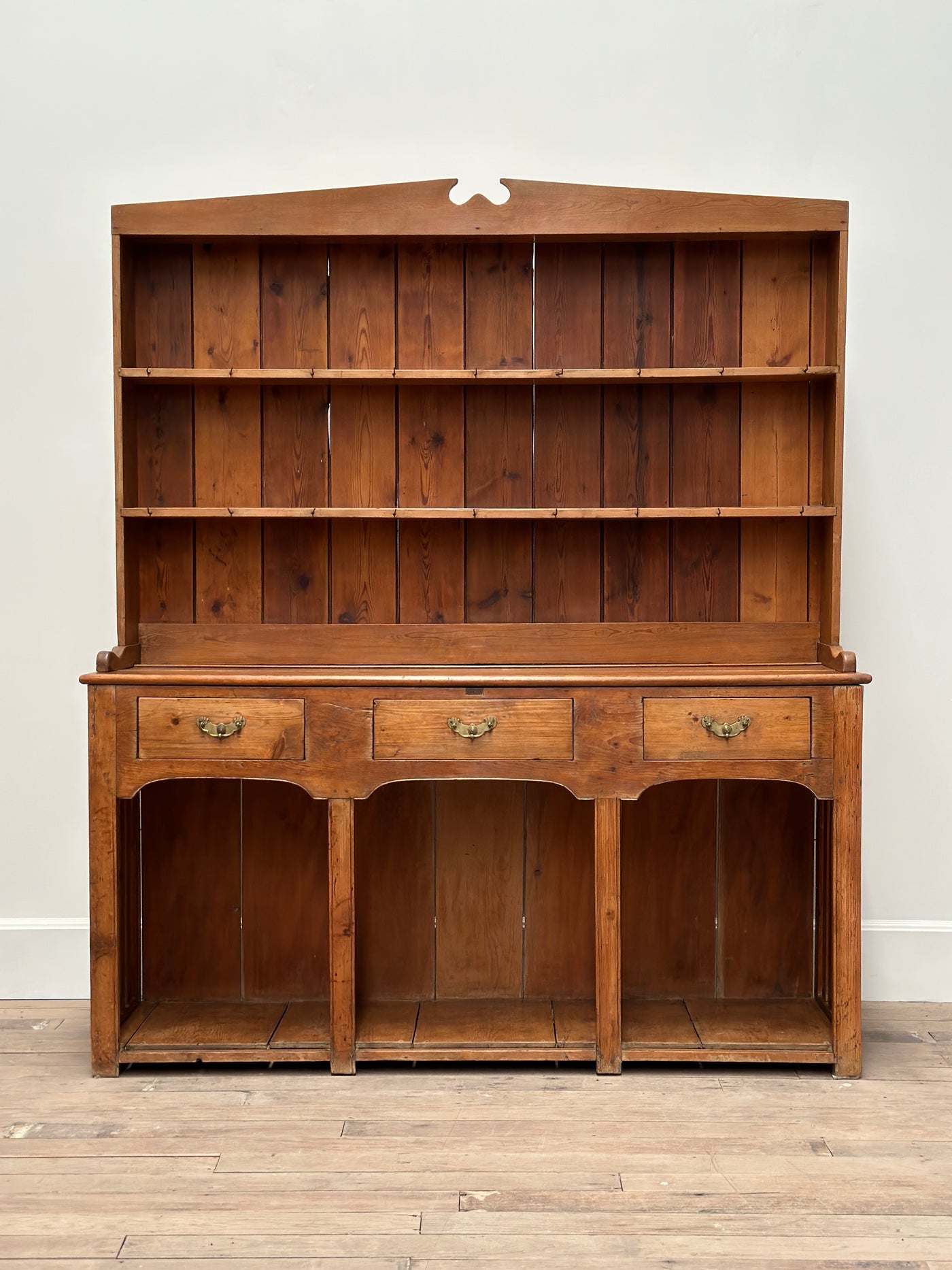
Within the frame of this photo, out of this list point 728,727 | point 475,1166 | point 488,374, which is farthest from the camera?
point 488,374

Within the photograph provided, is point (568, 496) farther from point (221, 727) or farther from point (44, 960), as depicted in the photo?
point (44, 960)

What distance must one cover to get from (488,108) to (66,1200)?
270cm

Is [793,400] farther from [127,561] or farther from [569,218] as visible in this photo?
[127,561]

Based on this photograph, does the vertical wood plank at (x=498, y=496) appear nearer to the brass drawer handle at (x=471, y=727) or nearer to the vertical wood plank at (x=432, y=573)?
the vertical wood plank at (x=432, y=573)

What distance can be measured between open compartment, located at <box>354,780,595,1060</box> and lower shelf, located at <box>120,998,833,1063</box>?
63mm

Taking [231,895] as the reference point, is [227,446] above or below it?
above

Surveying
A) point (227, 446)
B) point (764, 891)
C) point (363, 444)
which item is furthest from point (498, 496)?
point (764, 891)

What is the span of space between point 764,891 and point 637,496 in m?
1.07

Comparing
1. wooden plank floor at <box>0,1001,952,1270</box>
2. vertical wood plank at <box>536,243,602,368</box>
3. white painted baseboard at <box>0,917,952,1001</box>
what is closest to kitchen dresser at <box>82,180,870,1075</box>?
vertical wood plank at <box>536,243,602,368</box>

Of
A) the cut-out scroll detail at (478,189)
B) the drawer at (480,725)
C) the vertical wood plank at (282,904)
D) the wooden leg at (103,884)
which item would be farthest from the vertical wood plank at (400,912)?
the cut-out scroll detail at (478,189)

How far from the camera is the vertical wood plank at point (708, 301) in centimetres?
276

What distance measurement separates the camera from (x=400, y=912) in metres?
2.86

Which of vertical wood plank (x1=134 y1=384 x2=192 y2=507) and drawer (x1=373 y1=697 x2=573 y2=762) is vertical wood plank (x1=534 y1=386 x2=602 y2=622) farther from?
vertical wood plank (x1=134 y1=384 x2=192 y2=507)

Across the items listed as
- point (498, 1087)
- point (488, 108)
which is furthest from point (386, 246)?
point (498, 1087)
